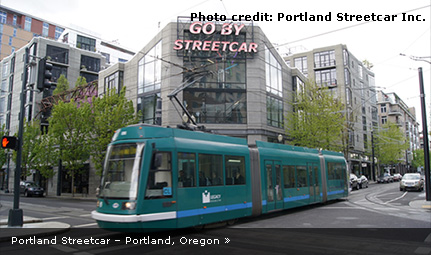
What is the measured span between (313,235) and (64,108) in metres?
28.9

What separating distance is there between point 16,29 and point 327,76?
7586cm

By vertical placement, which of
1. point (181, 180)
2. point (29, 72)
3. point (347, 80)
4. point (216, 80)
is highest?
point (29, 72)

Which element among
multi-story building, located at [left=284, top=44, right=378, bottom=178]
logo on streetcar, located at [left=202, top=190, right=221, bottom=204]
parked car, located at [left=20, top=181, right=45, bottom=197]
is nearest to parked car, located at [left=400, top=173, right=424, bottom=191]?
multi-story building, located at [left=284, top=44, right=378, bottom=178]

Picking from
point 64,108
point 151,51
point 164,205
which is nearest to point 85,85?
point 64,108

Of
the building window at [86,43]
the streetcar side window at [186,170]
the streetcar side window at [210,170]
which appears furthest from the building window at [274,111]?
the building window at [86,43]

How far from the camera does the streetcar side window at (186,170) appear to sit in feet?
31.6

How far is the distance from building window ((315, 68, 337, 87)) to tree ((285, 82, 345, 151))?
20778 mm

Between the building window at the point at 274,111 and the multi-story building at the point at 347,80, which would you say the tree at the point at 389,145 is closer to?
the multi-story building at the point at 347,80

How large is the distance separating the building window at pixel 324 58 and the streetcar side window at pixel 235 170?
47011 millimetres

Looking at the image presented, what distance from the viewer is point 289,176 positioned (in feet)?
49.2

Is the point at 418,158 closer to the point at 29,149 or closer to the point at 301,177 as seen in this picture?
the point at 301,177

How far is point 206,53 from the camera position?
29938 millimetres

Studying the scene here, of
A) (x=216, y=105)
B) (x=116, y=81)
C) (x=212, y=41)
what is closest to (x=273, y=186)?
(x=216, y=105)

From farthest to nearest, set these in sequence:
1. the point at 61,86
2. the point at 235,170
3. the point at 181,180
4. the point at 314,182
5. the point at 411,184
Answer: the point at 61,86
the point at 411,184
the point at 314,182
the point at 235,170
the point at 181,180
